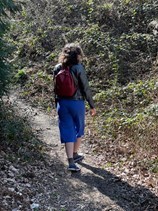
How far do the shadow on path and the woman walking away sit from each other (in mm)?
340

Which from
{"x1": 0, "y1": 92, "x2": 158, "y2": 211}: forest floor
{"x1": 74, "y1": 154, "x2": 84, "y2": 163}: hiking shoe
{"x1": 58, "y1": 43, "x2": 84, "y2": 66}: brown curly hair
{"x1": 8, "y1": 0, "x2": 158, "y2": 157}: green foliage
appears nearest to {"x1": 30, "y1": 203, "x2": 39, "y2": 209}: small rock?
{"x1": 0, "y1": 92, "x2": 158, "y2": 211}: forest floor

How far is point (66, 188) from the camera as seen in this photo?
18.8ft

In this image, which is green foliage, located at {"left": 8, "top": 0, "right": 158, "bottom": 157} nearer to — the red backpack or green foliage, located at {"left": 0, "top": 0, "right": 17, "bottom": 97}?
the red backpack

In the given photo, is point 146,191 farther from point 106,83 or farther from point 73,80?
point 106,83

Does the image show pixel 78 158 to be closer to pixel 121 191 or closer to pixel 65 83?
pixel 121 191

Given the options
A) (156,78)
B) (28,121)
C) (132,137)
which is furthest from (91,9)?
(132,137)

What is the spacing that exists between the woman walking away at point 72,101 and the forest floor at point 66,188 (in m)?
0.34

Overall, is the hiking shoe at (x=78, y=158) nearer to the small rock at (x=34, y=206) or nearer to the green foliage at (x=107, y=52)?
the green foliage at (x=107, y=52)

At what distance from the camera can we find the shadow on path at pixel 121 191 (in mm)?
5379

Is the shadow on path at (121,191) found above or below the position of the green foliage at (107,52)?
below

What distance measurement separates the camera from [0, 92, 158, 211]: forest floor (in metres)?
5.11

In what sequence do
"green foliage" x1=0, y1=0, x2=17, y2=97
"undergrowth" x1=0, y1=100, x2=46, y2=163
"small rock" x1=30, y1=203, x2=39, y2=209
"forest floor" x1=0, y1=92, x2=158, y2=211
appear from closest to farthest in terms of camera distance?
"small rock" x1=30, y1=203, x2=39, y2=209
"forest floor" x1=0, y1=92, x2=158, y2=211
"undergrowth" x1=0, y1=100, x2=46, y2=163
"green foliage" x1=0, y1=0, x2=17, y2=97

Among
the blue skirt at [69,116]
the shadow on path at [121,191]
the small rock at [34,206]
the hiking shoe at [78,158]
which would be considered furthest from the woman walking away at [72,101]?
the small rock at [34,206]

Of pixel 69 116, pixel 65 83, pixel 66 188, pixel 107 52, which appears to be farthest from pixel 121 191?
pixel 107 52
